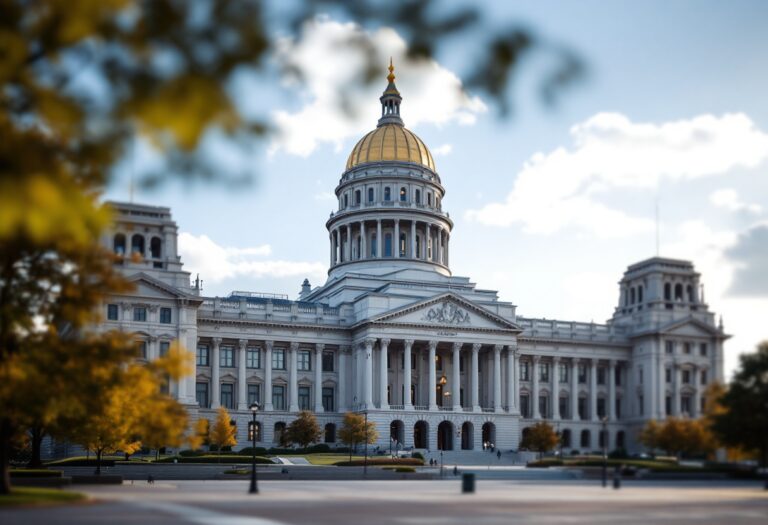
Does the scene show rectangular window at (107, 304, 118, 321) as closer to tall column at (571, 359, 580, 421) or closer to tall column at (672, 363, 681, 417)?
tall column at (571, 359, 580, 421)

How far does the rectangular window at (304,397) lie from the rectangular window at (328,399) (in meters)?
2.10

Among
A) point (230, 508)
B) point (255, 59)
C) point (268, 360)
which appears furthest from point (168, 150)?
point (268, 360)

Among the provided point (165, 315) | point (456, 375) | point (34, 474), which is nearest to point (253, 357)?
point (165, 315)

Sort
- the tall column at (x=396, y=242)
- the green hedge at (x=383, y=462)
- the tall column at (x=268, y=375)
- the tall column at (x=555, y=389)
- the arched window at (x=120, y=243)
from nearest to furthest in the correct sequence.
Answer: the green hedge at (x=383, y=462) → the arched window at (x=120, y=243) → the tall column at (x=268, y=375) → the tall column at (x=555, y=389) → the tall column at (x=396, y=242)

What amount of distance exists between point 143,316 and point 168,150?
296 feet

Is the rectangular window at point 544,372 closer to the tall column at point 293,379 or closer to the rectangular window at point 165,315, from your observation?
the tall column at point 293,379

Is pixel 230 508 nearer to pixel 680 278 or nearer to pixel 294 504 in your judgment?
pixel 294 504

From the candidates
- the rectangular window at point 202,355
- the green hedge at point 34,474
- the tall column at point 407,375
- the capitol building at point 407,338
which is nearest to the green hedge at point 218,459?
the capitol building at point 407,338

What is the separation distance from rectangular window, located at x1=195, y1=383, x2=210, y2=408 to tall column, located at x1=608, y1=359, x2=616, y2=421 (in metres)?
52.8

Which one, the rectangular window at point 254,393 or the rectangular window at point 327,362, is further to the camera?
the rectangular window at point 327,362

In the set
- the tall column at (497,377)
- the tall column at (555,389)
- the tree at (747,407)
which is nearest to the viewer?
the tree at (747,407)

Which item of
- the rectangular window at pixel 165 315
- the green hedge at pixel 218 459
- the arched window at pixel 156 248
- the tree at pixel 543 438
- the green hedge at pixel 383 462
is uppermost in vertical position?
the arched window at pixel 156 248

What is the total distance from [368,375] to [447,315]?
11900 mm

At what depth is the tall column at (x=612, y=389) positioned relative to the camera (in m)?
132
